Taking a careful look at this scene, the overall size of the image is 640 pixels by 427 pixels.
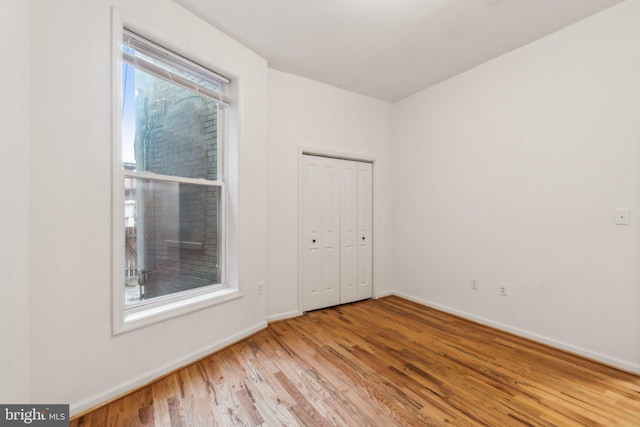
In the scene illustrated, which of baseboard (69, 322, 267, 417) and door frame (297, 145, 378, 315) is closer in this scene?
baseboard (69, 322, 267, 417)

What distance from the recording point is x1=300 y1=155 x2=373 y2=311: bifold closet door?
3408 millimetres

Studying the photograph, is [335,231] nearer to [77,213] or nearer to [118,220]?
[118,220]

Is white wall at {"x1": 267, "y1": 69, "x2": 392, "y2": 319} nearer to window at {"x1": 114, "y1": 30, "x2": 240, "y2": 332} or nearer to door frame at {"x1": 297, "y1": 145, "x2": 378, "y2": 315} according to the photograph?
door frame at {"x1": 297, "y1": 145, "x2": 378, "y2": 315}

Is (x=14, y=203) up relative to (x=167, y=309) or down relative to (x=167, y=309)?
up

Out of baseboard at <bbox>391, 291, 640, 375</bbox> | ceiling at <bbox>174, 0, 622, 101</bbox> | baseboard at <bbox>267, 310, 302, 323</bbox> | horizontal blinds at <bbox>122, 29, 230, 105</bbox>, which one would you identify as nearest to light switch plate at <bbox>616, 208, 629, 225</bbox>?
baseboard at <bbox>391, 291, 640, 375</bbox>

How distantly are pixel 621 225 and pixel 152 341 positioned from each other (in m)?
3.70

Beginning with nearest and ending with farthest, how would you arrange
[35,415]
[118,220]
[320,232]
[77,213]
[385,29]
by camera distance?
[35,415] < [77,213] < [118,220] < [385,29] < [320,232]

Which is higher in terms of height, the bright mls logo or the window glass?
the window glass

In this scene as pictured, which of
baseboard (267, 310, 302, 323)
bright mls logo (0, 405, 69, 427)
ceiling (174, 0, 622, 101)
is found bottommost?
baseboard (267, 310, 302, 323)

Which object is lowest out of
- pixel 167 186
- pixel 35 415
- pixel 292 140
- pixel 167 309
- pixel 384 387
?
pixel 384 387

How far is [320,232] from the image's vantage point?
11.5ft

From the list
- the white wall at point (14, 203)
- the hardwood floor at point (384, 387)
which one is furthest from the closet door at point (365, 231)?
the white wall at point (14, 203)

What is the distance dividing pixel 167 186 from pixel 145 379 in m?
1.43

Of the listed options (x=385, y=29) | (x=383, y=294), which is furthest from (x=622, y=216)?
(x=383, y=294)
